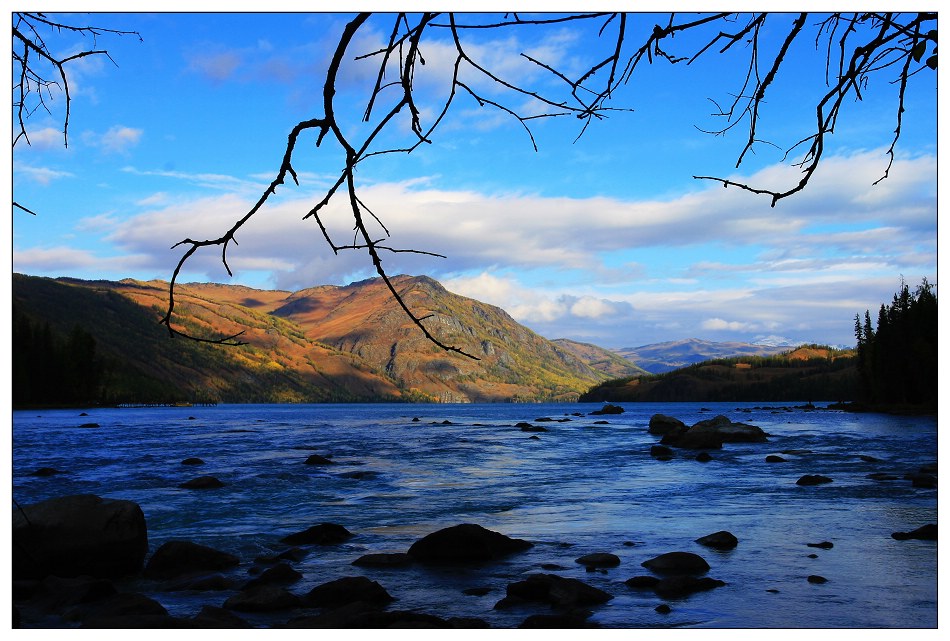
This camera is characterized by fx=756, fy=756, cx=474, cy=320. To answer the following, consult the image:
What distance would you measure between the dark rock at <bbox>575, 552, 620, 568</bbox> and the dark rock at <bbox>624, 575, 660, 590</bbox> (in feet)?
5.47

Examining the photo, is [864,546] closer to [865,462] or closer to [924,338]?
[865,462]

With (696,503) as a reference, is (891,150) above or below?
above

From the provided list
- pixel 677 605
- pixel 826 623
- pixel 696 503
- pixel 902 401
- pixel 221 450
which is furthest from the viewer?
pixel 902 401

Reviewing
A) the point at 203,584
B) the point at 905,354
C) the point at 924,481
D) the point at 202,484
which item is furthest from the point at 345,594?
the point at 905,354

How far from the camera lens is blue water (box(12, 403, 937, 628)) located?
13.5m

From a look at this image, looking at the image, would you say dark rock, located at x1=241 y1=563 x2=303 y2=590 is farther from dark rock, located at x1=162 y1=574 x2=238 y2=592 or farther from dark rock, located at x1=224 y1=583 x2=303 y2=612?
dark rock, located at x1=224 y1=583 x2=303 y2=612

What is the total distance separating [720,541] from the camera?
18.6 m

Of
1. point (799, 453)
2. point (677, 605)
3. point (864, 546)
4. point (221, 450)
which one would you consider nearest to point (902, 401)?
point (799, 453)

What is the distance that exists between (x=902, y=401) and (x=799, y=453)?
92103 millimetres

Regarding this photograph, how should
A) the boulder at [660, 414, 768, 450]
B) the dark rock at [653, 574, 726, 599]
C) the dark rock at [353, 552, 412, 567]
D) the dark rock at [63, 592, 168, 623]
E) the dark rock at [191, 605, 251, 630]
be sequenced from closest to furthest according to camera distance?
→ the dark rock at [191, 605, 251, 630], the dark rock at [63, 592, 168, 623], the dark rock at [653, 574, 726, 599], the dark rock at [353, 552, 412, 567], the boulder at [660, 414, 768, 450]

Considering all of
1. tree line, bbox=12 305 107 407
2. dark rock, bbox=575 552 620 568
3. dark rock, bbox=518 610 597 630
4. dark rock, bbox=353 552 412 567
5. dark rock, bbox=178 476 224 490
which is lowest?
dark rock, bbox=178 476 224 490

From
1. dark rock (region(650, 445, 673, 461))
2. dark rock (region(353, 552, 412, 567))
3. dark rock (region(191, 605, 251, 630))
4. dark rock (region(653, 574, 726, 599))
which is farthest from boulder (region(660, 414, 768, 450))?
dark rock (region(191, 605, 251, 630))

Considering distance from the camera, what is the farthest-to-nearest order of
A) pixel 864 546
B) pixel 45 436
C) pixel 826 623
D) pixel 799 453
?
pixel 45 436
pixel 799 453
pixel 864 546
pixel 826 623

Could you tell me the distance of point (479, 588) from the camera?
48.6 ft
